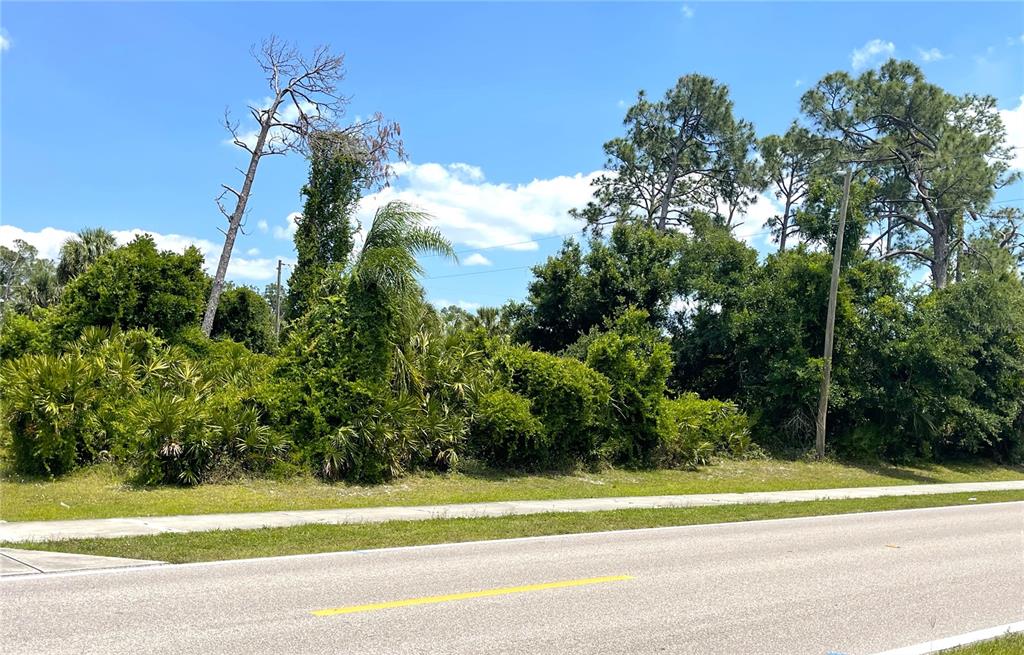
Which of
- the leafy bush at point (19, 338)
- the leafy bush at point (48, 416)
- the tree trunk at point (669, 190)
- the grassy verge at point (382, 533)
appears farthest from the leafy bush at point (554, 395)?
the tree trunk at point (669, 190)

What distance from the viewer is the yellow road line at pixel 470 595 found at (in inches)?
268

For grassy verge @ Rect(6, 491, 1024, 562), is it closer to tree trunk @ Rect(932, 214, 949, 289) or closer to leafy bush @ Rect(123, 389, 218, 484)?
leafy bush @ Rect(123, 389, 218, 484)

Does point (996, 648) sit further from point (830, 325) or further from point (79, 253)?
point (79, 253)

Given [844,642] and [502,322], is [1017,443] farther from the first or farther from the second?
[844,642]

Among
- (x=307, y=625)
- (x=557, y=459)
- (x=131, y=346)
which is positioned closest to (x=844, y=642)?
(x=307, y=625)

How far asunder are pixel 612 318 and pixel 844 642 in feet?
83.4

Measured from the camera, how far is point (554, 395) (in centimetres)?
2091

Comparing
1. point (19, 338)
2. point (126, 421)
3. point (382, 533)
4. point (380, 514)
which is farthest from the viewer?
point (19, 338)

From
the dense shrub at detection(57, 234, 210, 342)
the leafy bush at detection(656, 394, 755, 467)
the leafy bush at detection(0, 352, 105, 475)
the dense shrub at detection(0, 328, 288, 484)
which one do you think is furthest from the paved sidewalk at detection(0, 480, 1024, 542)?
the dense shrub at detection(57, 234, 210, 342)

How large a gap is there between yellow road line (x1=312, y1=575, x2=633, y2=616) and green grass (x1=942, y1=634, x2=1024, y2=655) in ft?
11.3

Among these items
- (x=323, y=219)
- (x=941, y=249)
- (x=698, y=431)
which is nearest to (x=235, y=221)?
(x=323, y=219)

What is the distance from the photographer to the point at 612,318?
31406mm

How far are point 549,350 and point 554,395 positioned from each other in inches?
499

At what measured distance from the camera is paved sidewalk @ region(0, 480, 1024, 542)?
10844 millimetres
